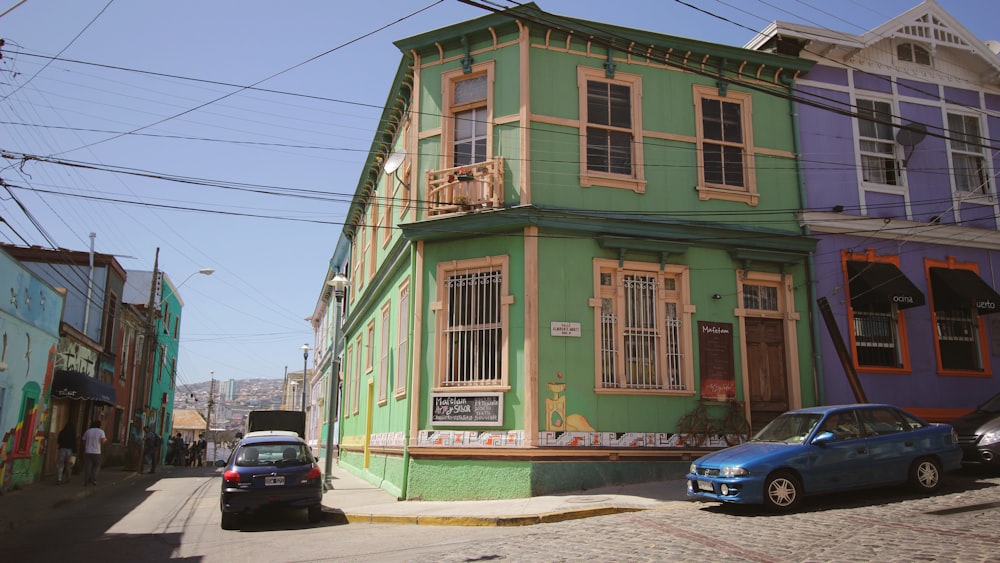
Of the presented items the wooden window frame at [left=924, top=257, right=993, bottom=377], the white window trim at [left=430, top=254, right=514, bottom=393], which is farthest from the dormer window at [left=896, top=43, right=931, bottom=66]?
the white window trim at [left=430, top=254, right=514, bottom=393]

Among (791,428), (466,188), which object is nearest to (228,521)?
(466,188)

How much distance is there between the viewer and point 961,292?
16.5 metres

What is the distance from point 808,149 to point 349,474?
16256mm

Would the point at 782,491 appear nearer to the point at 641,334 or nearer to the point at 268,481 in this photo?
the point at 641,334

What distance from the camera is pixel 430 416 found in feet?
46.5

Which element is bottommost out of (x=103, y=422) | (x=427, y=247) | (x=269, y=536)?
(x=269, y=536)

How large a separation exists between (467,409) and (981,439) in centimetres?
885

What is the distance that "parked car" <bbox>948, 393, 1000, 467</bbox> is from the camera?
477 inches

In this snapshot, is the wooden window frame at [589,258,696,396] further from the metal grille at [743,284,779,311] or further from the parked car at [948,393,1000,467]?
the parked car at [948,393,1000,467]

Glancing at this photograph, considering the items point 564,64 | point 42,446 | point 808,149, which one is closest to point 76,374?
point 42,446

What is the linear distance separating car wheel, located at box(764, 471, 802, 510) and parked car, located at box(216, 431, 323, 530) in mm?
7189

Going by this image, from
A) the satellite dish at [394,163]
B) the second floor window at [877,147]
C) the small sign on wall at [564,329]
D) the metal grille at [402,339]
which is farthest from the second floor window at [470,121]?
the second floor window at [877,147]

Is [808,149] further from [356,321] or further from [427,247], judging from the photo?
[356,321]

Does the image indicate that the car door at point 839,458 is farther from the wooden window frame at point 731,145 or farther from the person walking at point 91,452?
the person walking at point 91,452
